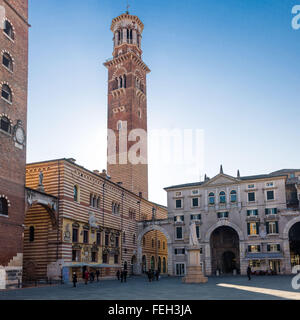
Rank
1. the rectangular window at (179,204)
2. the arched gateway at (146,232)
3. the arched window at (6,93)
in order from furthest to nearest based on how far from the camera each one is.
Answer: the rectangular window at (179,204)
the arched gateway at (146,232)
the arched window at (6,93)

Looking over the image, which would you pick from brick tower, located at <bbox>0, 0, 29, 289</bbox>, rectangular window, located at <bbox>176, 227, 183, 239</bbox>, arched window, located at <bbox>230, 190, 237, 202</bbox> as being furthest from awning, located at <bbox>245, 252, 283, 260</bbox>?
brick tower, located at <bbox>0, 0, 29, 289</bbox>

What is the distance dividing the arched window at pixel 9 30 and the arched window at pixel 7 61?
1947mm

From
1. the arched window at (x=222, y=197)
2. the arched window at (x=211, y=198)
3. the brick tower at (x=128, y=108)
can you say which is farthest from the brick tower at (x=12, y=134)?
the brick tower at (x=128, y=108)

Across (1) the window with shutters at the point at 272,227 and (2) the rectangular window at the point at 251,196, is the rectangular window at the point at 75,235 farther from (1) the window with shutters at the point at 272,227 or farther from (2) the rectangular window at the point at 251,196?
(1) the window with shutters at the point at 272,227

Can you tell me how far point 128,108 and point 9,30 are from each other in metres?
38.8

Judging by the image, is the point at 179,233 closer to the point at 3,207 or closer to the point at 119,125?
the point at 119,125

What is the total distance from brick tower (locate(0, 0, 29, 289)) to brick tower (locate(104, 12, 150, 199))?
35049 millimetres

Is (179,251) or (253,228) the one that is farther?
(179,251)

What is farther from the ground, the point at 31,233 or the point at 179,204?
the point at 179,204

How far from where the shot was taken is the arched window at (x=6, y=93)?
3166 cm

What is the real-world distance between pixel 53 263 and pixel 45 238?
104 inches

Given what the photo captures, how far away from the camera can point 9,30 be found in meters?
33.3

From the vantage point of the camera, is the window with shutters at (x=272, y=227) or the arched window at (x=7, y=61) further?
the window with shutters at (x=272, y=227)

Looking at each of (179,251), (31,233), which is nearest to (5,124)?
(31,233)
